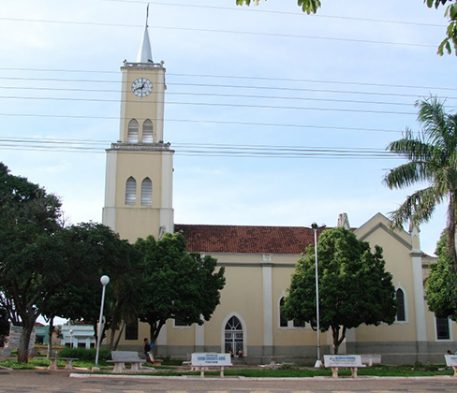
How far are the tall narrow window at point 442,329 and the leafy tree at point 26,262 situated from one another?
28.1 meters

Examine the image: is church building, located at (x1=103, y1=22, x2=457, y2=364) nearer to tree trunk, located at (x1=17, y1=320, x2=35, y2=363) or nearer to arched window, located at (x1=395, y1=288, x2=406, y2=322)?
arched window, located at (x1=395, y1=288, x2=406, y2=322)

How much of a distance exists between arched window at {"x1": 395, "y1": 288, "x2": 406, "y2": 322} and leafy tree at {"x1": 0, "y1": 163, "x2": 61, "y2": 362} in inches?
986

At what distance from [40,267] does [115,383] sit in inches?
268

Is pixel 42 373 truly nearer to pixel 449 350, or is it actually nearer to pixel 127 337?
pixel 127 337

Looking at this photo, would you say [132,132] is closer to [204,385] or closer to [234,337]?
[234,337]

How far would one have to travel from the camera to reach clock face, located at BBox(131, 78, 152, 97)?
156ft

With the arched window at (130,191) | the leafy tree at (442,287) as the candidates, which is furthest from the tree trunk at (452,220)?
the arched window at (130,191)

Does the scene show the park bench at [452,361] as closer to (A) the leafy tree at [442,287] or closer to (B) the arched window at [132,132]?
(A) the leafy tree at [442,287]

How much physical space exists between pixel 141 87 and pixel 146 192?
8.30 m

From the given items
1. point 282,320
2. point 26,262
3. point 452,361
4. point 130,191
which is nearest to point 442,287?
point 282,320

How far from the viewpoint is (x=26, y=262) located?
78.8ft

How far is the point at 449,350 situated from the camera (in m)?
42.9

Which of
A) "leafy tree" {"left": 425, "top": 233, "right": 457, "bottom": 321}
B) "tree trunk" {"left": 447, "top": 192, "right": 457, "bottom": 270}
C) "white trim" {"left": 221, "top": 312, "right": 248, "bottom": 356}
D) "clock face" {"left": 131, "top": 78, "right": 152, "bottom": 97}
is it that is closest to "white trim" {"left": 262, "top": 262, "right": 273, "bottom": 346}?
"white trim" {"left": 221, "top": 312, "right": 248, "bottom": 356}

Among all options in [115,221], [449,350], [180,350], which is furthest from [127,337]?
[449,350]
